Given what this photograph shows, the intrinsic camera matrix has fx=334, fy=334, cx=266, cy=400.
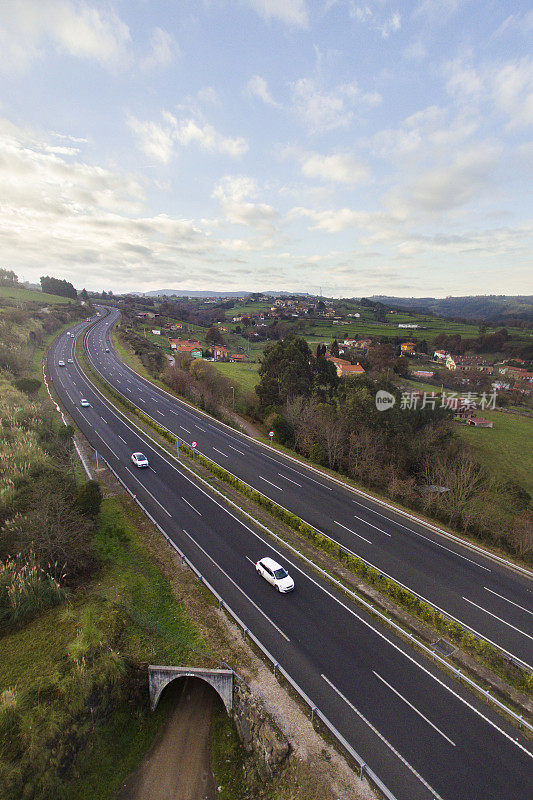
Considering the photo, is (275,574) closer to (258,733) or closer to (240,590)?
(240,590)

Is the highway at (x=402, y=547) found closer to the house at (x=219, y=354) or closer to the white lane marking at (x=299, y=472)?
the white lane marking at (x=299, y=472)

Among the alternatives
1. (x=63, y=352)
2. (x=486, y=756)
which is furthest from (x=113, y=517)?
(x=63, y=352)

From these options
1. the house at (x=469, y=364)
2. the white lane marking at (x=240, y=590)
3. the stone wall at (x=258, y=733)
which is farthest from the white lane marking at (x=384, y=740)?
the house at (x=469, y=364)

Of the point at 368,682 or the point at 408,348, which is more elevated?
the point at 408,348

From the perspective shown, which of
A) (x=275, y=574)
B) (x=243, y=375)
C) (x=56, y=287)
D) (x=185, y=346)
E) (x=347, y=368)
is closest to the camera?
(x=275, y=574)

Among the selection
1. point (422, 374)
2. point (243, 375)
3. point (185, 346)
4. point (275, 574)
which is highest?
point (185, 346)

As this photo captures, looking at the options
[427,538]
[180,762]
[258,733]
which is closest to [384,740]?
[258,733]

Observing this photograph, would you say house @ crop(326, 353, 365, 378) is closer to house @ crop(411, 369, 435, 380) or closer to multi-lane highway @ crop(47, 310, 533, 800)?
house @ crop(411, 369, 435, 380)
